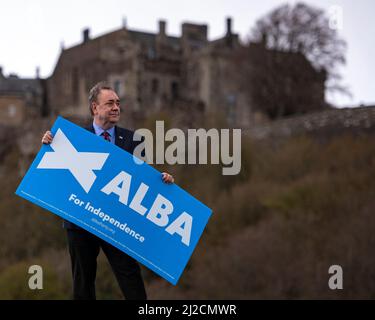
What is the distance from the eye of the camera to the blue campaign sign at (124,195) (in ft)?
23.8

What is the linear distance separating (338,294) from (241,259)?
699cm

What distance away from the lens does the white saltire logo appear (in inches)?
287

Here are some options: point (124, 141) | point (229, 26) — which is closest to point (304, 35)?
point (229, 26)

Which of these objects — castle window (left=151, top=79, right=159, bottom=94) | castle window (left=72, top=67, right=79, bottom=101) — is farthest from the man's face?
castle window (left=72, top=67, right=79, bottom=101)

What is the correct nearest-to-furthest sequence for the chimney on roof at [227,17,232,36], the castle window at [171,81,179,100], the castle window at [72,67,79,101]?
the castle window at [171,81,179,100] → the chimney on roof at [227,17,232,36] → the castle window at [72,67,79,101]

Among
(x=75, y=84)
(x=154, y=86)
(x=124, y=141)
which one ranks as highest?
(x=75, y=84)

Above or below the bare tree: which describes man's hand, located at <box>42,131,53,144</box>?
below

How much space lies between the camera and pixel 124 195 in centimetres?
727

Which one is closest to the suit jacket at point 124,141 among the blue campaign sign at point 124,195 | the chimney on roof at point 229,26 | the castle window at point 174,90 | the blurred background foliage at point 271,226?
the blue campaign sign at point 124,195

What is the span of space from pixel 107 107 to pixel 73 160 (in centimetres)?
52

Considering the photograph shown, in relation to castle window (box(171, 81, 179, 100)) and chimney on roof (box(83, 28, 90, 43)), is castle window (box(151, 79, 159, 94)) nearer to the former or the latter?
castle window (box(171, 81, 179, 100))

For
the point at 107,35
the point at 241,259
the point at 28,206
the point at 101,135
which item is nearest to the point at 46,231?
the point at 28,206

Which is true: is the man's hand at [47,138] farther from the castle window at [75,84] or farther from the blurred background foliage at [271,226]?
the castle window at [75,84]

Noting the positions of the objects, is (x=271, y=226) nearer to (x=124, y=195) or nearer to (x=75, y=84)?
(x=75, y=84)
